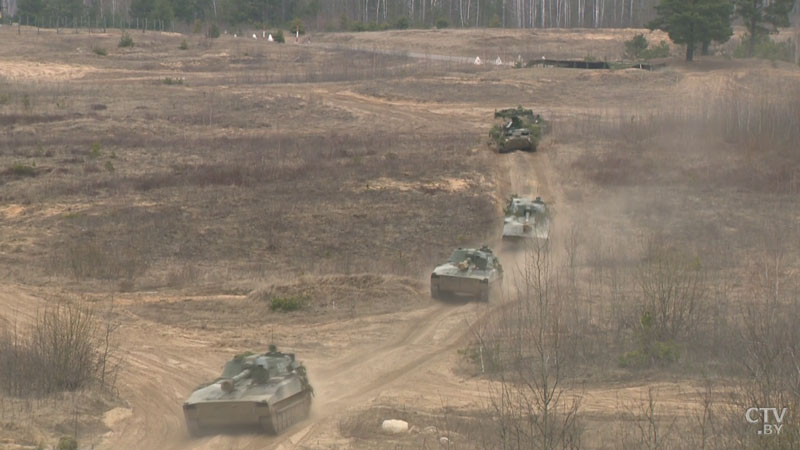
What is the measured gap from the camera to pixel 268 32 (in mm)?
100500

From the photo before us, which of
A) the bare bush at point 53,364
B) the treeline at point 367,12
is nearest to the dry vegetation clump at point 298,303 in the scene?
the bare bush at point 53,364

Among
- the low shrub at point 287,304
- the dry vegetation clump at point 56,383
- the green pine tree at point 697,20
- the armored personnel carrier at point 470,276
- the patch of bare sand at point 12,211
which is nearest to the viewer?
the dry vegetation clump at point 56,383

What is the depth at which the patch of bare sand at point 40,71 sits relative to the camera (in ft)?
210

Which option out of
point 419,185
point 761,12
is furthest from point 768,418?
point 761,12

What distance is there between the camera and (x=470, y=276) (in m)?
20.6

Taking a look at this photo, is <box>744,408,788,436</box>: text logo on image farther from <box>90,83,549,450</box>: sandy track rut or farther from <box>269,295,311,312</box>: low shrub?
<box>269,295,311,312</box>: low shrub

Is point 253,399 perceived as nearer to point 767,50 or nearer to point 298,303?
point 298,303

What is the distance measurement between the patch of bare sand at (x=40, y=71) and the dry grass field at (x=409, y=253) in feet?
7.00

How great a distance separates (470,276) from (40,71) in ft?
174

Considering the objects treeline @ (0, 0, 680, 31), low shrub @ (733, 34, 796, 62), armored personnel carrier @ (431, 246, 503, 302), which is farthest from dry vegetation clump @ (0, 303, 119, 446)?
treeline @ (0, 0, 680, 31)

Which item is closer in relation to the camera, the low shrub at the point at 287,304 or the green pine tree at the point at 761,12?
the low shrub at the point at 287,304

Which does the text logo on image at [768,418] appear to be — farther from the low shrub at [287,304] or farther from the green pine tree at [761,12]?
the green pine tree at [761,12]

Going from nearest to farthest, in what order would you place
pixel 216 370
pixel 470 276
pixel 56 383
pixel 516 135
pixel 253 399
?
1. pixel 253 399
2. pixel 56 383
3. pixel 216 370
4. pixel 470 276
5. pixel 516 135

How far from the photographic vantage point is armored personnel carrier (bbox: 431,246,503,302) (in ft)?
67.3
